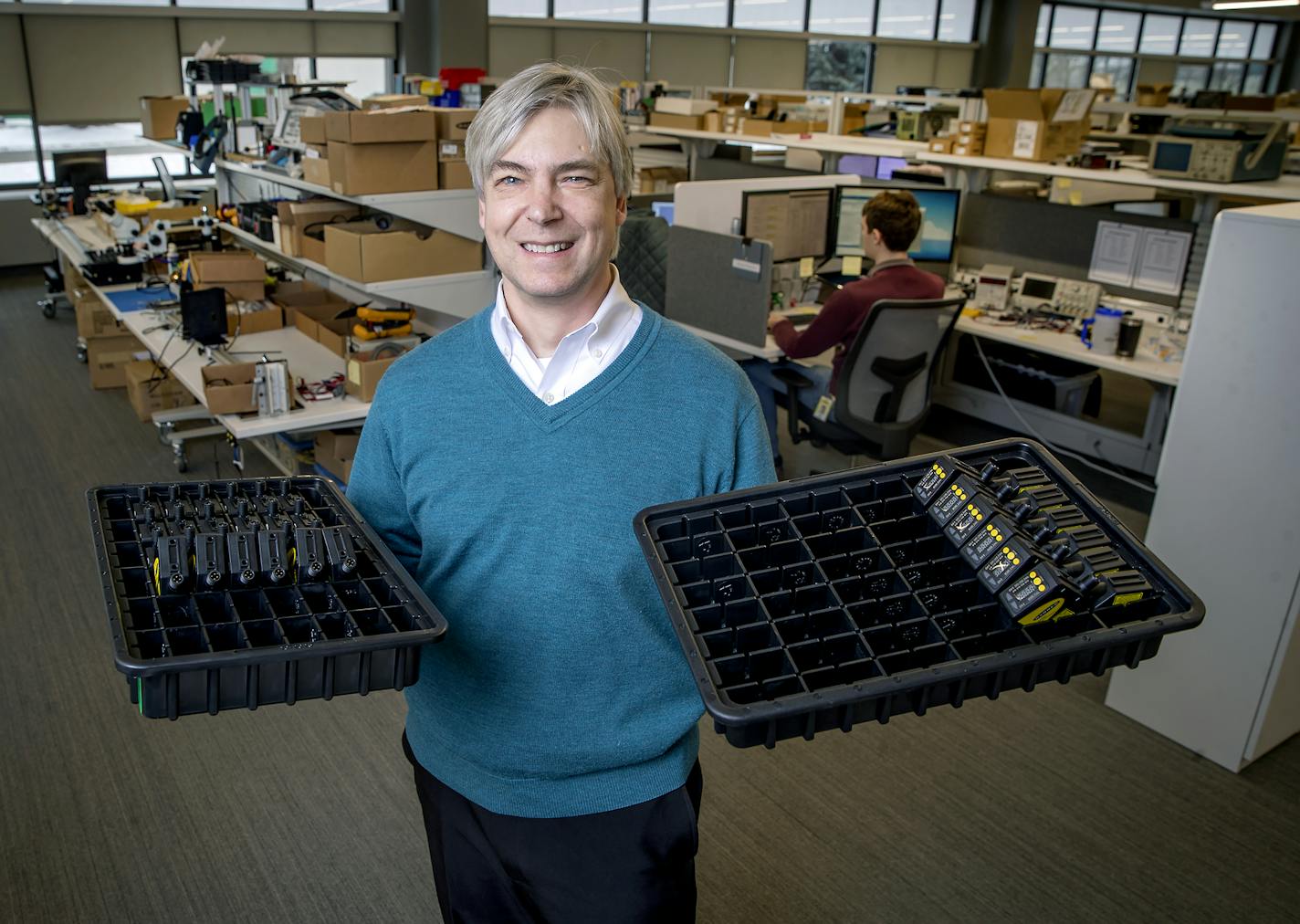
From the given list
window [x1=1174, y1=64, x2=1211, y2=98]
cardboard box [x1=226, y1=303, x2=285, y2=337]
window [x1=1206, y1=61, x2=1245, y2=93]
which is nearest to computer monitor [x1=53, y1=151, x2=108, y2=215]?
cardboard box [x1=226, y1=303, x2=285, y2=337]

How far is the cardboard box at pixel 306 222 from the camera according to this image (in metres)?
3.53

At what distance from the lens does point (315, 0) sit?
800 centimetres

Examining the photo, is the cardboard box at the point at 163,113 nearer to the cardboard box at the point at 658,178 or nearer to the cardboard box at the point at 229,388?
the cardboard box at the point at 658,178

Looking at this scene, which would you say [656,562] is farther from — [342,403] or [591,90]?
[342,403]

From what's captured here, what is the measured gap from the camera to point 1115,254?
401 cm

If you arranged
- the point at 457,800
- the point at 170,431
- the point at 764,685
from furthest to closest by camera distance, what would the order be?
the point at 170,431 → the point at 457,800 → the point at 764,685

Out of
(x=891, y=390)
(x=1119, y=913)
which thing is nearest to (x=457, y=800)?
(x=1119, y=913)

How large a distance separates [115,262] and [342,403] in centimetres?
217

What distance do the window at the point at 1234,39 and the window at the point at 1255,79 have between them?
1.40 ft

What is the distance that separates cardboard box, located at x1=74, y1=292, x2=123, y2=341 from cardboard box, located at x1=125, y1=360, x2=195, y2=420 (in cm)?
64

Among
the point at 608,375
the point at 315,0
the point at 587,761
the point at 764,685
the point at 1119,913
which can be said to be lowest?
the point at 1119,913

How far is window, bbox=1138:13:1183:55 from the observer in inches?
516

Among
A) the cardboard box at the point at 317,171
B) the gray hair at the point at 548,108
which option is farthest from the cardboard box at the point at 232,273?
the gray hair at the point at 548,108

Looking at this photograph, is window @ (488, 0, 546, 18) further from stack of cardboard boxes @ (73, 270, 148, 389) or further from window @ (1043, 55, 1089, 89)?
window @ (1043, 55, 1089, 89)
